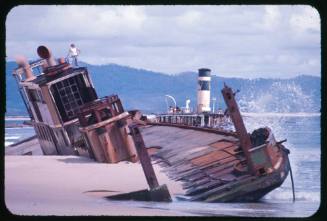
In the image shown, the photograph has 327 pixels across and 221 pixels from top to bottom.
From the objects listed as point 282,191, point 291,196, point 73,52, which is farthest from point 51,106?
point 291,196

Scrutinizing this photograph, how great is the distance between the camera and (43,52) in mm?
9352

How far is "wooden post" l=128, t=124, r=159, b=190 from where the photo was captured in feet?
28.5

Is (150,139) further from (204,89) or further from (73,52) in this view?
(73,52)

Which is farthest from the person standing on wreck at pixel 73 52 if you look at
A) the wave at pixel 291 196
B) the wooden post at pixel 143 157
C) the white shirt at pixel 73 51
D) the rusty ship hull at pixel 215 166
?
the wave at pixel 291 196

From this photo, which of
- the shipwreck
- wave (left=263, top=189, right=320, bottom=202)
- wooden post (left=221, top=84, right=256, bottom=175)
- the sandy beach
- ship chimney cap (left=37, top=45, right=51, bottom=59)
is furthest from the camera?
ship chimney cap (left=37, top=45, right=51, bottom=59)

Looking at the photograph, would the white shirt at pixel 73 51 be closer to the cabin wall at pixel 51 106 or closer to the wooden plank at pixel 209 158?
the cabin wall at pixel 51 106

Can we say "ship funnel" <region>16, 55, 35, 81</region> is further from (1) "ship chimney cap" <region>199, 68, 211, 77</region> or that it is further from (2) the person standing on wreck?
(1) "ship chimney cap" <region>199, 68, 211, 77</region>

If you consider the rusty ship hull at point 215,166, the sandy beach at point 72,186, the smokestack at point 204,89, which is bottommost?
the rusty ship hull at point 215,166

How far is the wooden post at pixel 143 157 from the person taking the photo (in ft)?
28.5

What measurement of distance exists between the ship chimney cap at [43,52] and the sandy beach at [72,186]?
1.43 meters

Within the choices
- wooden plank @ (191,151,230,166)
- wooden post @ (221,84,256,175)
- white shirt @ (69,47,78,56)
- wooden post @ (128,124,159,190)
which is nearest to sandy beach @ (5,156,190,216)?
wooden post @ (128,124,159,190)

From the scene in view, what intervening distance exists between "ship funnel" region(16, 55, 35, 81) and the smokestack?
2380 millimetres

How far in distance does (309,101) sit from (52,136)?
3.94 meters
